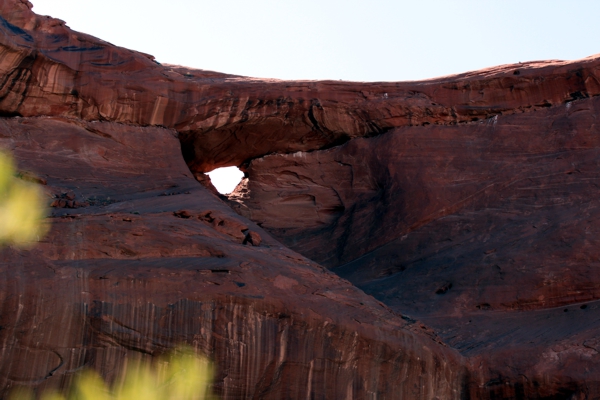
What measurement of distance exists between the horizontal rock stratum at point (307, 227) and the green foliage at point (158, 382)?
0.20m

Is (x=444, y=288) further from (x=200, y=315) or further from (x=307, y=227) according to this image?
(x=200, y=315)

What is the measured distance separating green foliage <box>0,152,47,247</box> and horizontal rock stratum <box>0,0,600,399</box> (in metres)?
0.25

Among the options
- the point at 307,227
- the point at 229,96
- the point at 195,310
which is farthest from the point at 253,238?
the point at 229,96

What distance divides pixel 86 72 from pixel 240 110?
413cm

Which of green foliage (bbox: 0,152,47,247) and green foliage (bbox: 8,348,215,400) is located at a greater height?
green foliage (bbox: 0,152,47,247)

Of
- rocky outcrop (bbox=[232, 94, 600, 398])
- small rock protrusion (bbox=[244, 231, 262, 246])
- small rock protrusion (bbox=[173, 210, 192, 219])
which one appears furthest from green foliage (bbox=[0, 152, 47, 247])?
rocky outcrop (bbox=[232, 94, 600, 398])

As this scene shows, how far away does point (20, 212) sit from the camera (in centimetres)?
1334

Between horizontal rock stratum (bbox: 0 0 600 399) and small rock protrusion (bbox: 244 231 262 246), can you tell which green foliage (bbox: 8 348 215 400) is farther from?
small rock protrusion (bbox: 244 231 262 246)

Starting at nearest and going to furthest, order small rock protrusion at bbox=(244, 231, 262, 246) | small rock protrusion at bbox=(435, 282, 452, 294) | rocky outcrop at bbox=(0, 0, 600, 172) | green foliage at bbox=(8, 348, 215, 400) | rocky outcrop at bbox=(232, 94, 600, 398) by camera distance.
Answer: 1. green foliage at bbox=(8, 348, 215, 400)
2. rocky outcrop at bbox=(232, 94, 600, 398)
3. small rock protrusion at bbox=(244, 231, 262, 246)
4. small rock protrusion at bbox=(435, 282, 452, 294)
5. rocky outcrop at bbox=(0, 0, 600, 172)

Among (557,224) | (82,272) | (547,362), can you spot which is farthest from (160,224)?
(557,224)

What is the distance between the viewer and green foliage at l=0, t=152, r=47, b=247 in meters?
12.7

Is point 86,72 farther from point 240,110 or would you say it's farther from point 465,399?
point 465,399

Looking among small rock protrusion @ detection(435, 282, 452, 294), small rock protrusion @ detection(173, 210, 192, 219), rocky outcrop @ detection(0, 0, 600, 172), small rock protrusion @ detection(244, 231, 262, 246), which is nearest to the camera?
small rock protrusion @ detection(173, 210, 192, 219)

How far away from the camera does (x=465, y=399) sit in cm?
1409
